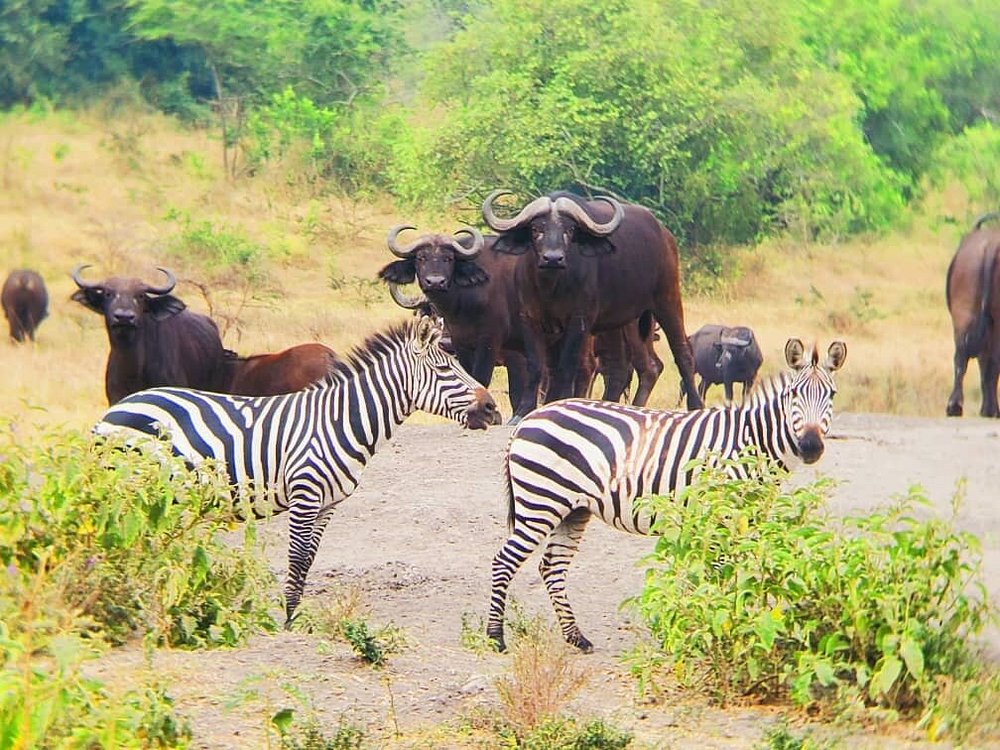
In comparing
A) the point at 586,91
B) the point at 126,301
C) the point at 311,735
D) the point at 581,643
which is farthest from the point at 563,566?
the point at 586,91

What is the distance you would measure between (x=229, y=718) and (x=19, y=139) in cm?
2623

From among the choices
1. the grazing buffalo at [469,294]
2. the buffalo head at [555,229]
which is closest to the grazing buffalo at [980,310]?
the buffalo head at [555,229]

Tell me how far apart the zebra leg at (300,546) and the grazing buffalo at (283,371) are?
2.78 m

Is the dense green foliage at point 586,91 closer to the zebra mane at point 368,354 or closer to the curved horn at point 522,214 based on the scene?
the curved horn at point 522,214

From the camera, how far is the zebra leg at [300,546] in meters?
8.59

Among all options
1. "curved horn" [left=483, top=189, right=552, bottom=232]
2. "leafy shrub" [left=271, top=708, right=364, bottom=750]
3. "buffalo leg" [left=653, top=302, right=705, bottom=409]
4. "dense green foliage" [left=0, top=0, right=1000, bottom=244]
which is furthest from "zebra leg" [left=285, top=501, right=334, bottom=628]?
"dense green foliage" [left=0, top=0, right=1000, bottom=244]

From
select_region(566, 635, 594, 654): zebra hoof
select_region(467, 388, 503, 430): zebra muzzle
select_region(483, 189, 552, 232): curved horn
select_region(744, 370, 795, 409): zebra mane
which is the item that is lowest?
select_region(566, 635, 594, 654): zebra hoof

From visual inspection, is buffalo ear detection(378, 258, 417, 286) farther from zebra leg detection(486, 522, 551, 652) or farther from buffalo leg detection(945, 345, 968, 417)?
zebra leg detection(486, 522, 551, 652)

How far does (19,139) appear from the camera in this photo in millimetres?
30734

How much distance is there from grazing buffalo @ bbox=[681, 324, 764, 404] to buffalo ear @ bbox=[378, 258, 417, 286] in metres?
3.54

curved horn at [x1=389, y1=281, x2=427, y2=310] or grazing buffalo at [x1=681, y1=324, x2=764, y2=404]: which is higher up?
curved horn at [x1=389, y1=281, x2=427, y2=310]

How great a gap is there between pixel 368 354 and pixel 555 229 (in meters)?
4.80

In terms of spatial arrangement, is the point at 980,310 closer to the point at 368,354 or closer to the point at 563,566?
the point at 368,354

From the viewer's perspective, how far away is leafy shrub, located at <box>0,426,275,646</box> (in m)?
6.71
